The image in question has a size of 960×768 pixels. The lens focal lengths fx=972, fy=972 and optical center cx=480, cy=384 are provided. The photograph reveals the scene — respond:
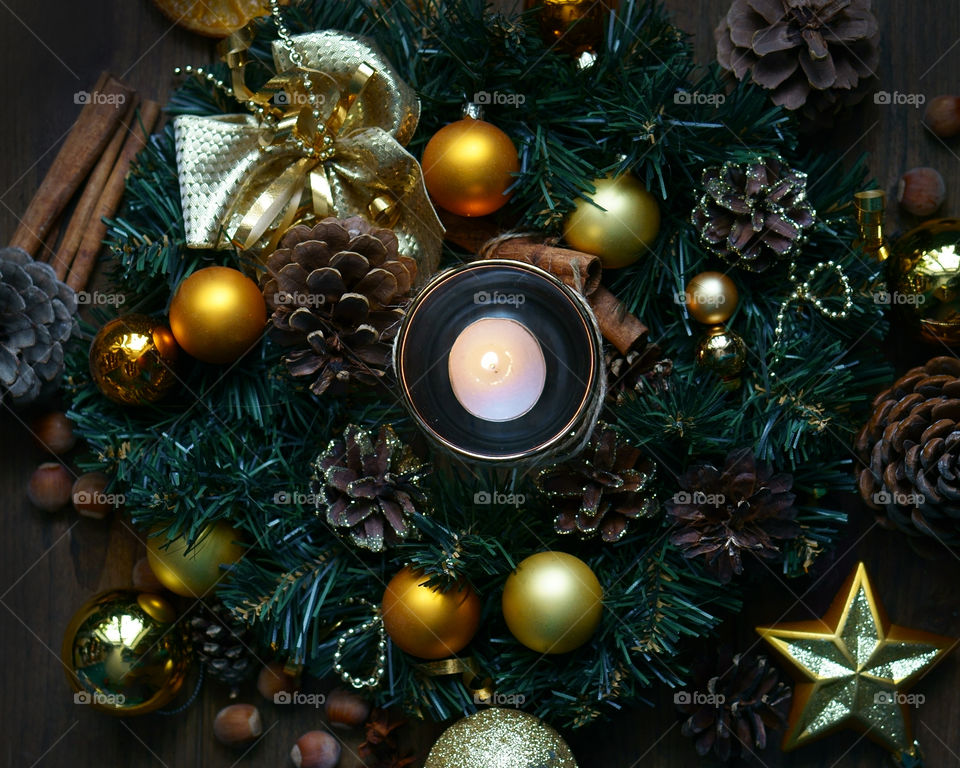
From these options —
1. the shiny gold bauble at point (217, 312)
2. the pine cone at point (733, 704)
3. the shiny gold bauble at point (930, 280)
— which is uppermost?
the shiny gold bauble at point (930, 280)

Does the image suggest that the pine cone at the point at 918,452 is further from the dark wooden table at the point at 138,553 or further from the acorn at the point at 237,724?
the acorn at the point at 237,724

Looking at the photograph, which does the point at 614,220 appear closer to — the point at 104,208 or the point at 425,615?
the point at 425,615

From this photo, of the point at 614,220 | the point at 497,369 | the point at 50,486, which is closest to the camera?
the point at 497,369

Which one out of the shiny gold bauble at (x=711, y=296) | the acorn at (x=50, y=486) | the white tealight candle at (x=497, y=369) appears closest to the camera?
the white tealight candle at (x=497, y=369)

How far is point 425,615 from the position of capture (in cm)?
90

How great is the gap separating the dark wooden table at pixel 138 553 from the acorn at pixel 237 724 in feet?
0.07

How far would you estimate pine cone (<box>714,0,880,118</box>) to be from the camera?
933 millimetres

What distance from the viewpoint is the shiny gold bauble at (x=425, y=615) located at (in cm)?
90

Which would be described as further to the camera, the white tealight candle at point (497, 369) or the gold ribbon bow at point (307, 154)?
the gold ribbon bow at point (307, 154)

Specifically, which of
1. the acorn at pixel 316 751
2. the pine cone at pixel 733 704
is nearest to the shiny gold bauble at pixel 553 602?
the pine cone at pixel 733 704

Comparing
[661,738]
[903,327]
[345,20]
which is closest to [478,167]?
[345,20]

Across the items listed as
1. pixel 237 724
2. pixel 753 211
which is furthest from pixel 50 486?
pixel 753 211

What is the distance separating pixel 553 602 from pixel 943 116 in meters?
0.65

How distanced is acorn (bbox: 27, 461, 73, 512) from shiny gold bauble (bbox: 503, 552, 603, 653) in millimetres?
503
